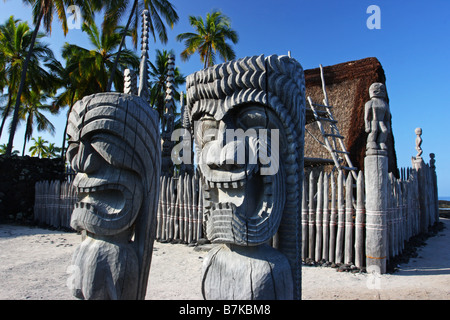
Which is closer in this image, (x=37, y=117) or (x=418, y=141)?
(x=418, y=141)

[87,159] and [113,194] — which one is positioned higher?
[87,159]

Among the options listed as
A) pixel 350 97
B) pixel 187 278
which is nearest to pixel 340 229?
pixel 187 278

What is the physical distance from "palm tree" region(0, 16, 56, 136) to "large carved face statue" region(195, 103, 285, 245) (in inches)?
781

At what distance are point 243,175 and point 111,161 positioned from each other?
3.31 ft

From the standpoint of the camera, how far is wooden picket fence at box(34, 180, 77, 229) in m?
10.00

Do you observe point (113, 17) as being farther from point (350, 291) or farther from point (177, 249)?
point (350, 291)

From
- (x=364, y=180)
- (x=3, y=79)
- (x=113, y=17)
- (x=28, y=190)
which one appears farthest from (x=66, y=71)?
(x=364, y=180)

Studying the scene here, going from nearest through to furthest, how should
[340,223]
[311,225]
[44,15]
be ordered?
1. [340,223]
2. [311,225]
3. [44,15]

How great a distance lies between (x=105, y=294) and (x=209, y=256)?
79 centimetres

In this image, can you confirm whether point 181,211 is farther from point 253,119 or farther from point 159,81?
point 159,81

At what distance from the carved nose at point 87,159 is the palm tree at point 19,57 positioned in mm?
19008

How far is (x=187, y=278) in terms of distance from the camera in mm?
4988

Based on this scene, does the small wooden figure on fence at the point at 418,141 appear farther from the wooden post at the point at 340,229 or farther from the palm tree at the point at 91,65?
the palm tree at the point at 91,65
